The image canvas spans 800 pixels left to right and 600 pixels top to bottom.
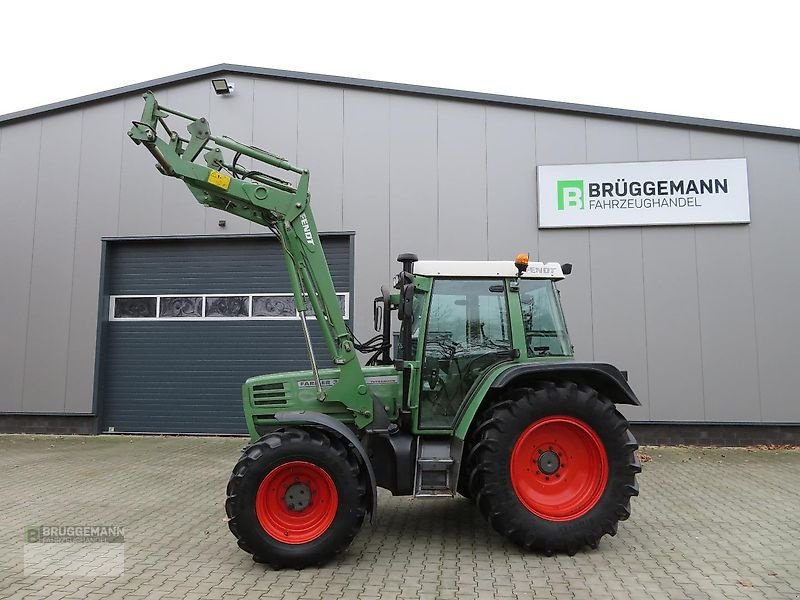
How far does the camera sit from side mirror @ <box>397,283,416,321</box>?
4457mm

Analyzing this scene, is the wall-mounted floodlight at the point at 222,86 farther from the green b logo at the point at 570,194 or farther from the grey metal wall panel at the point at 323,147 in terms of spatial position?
the green b logo at the point at 570,194

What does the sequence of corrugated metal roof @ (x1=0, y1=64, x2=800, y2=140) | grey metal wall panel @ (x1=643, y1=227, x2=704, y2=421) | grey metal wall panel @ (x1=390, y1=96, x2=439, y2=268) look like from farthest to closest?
grey metal wall panel @ (x1=390, y1=96, x2=439, y2=268), corrugated metal roof @ (x1=0, y1=64, x2=800, y2=140), grey metal wall panel @ (x1=643, y1=227, x2=704, y2=421)

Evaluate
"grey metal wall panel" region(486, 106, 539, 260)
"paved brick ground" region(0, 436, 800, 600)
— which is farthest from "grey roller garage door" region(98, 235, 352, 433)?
"paved brick ground" region(0, 436, 800, 600)

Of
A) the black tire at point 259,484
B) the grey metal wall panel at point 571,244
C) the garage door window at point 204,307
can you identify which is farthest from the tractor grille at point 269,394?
the grey metal wall panel at point 571,244

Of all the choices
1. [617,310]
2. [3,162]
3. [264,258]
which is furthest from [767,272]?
[3,162]

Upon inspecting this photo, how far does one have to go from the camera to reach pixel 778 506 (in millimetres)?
6094

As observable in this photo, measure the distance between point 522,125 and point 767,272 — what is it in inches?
200

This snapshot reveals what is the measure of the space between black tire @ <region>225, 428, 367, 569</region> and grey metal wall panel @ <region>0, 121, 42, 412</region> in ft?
30.7

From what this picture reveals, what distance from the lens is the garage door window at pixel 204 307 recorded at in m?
11.0

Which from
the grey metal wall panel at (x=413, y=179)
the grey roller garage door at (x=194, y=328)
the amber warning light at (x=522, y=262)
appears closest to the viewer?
the amber warning light at (x=522, y=262)

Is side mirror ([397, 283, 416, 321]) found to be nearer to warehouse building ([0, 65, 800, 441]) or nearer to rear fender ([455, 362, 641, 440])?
rear fender ([455, 362, 641, 440])

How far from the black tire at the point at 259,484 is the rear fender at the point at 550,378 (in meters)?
1.02

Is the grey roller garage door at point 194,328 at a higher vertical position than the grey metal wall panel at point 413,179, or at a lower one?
lower

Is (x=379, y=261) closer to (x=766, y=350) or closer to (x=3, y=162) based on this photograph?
(x=766, y=350)
